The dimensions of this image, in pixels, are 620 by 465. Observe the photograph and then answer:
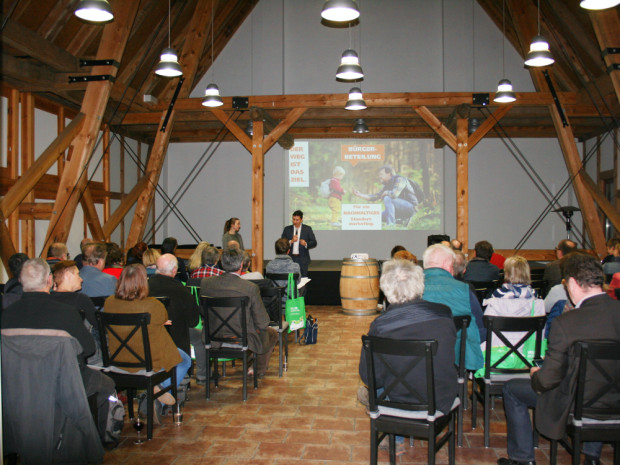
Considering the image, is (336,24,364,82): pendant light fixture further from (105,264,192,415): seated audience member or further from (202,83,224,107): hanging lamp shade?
(105,264,192,415): seated audience member

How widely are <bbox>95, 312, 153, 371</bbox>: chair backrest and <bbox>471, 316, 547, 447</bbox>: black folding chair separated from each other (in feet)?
6.71

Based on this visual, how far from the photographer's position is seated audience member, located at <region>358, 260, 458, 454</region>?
2496 mm

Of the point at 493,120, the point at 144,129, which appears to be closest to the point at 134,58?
the point at 144,129

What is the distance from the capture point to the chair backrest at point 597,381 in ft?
7.51

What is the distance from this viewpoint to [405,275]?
8.54 ft

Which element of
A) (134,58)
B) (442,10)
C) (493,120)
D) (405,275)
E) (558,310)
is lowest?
(558,310)

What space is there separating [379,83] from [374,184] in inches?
85.7

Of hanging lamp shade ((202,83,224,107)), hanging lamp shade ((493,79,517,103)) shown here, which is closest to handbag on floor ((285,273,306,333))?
hanging lamp shade ((202,83,224,107))

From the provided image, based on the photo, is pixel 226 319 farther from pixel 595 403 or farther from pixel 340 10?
pixel 340 10

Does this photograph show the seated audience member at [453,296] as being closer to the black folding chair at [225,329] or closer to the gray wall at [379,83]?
the black folding chair at [225,329]

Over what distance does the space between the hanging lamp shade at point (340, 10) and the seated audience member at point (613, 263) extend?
3.48 m

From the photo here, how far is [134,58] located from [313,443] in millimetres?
7934

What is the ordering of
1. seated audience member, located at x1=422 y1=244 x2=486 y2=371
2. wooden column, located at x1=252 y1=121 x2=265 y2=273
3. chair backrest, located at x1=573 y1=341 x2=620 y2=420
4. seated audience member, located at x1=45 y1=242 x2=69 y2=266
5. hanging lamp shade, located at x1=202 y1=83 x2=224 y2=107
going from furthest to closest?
wooden column, located at x1=252 y1=121 x2=265 y2=273, hanging lamp shade, located at x1=202 y1=83 x2=224 y2=107, seated audience member, located at x1=45 y1=242 x2=69 y2=266, seated audience member, located at x1=422 y1=244 x2=486 y2=371, chair backrest, located at x1=573 y1=341 x2=620 y2=420

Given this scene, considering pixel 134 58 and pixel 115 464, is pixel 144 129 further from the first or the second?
pixel 115 464
